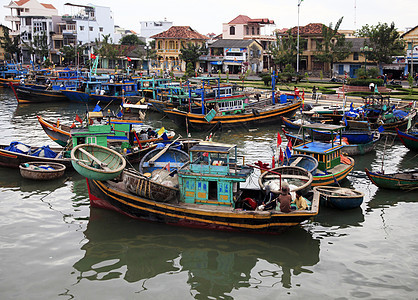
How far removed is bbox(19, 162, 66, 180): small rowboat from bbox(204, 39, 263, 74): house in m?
54.2

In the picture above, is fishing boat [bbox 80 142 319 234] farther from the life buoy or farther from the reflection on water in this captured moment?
the reflection on water

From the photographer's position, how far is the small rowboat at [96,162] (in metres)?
16.2

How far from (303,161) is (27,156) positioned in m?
14.0

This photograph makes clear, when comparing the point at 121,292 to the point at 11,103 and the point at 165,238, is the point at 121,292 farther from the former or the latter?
the point at 11,103

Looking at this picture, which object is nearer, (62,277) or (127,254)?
(62,277)

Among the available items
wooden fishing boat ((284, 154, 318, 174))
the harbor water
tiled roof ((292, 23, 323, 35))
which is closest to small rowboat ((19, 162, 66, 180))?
the harbor water

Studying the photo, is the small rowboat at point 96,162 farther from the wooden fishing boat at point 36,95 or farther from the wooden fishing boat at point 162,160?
the wooden fishing boat at point 36,95

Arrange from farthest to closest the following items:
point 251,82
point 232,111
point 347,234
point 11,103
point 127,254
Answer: point 251,82
point 11,103
point 232,111
point 347,234
point 127,254

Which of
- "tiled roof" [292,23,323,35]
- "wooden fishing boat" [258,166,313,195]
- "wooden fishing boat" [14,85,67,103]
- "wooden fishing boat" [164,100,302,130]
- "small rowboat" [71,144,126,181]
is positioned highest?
"tiled roof" [292,23,323,35]

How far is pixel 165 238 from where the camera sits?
15.9 meters

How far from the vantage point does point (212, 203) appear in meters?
16.2

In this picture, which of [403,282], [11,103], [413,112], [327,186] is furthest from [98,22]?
[403,282]

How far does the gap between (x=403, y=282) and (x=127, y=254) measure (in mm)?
8713

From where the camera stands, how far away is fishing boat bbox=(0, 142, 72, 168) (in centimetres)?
2298
